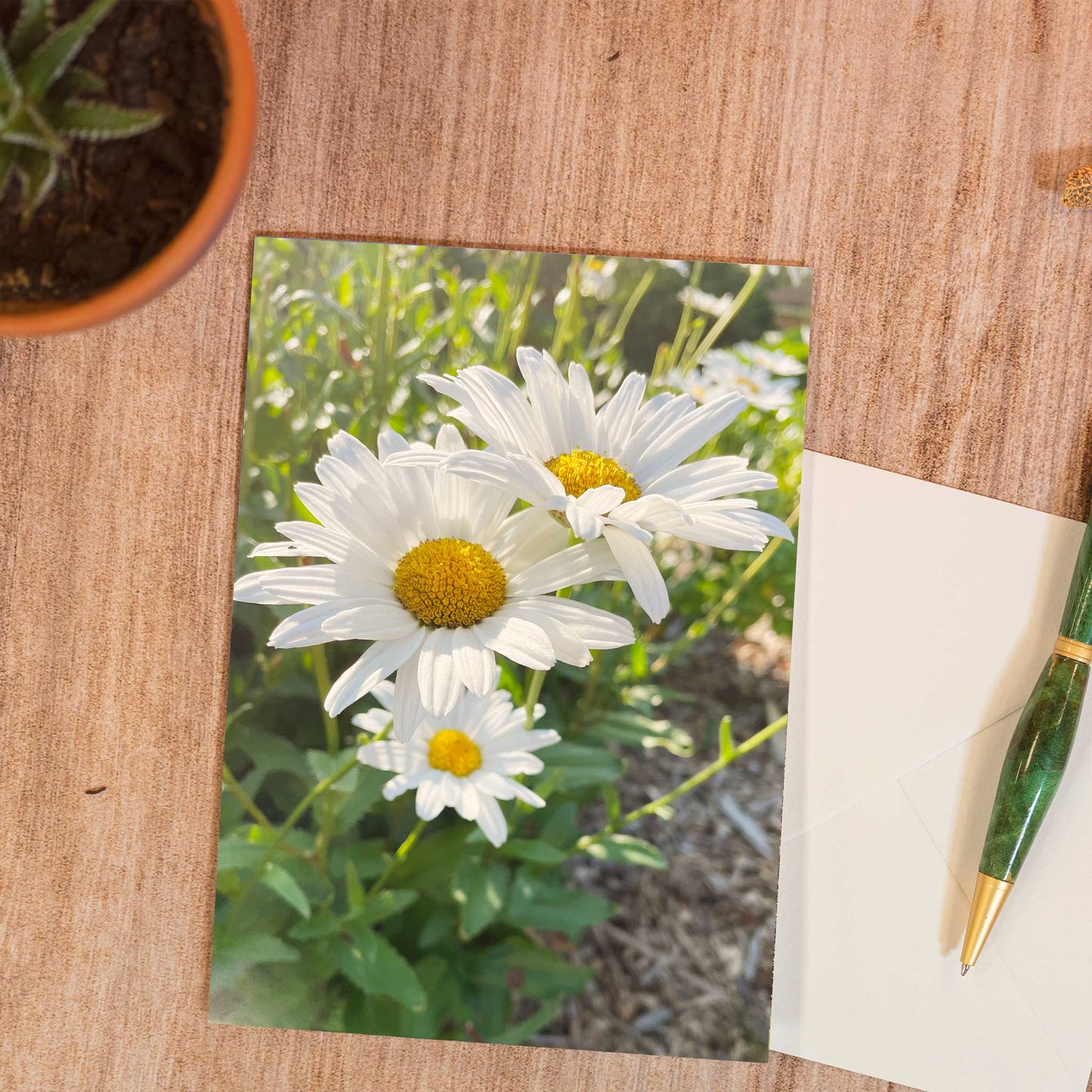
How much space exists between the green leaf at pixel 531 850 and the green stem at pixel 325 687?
0.17m

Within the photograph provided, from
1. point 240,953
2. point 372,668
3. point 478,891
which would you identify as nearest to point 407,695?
point 372,668

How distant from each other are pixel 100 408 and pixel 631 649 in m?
0.54

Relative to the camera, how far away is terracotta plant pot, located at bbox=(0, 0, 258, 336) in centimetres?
52

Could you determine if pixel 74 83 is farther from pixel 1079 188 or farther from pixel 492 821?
pixel 1079 188

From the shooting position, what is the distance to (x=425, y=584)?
1.98 feet

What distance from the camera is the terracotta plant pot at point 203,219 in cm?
52

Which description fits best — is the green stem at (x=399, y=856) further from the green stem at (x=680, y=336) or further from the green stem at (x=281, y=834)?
the green stem at (x=680, y=336)

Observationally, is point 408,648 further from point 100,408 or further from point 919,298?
point 919,298

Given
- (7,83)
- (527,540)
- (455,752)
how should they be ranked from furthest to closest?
(455,752)
(527,540)
(7,83)

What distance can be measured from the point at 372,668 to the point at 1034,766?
0.57 m

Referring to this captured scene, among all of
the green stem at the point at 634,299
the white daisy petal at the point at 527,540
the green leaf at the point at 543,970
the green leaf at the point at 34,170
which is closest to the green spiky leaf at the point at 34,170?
the green leaf at the point at 34,170

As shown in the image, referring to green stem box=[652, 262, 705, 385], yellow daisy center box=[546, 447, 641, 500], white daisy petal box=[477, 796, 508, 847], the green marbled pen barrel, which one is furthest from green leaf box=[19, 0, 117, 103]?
the green marbled pen barrel

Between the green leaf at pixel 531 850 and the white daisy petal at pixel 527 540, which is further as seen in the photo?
the green leaf at pixel 531 850

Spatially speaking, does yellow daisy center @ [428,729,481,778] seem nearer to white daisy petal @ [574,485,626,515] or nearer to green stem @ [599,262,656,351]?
white daisy petal @ [574,485,626,515]
